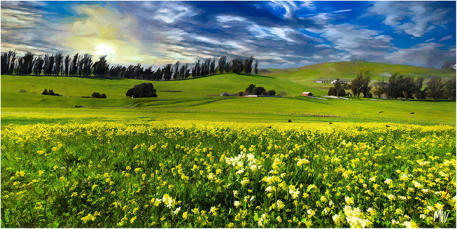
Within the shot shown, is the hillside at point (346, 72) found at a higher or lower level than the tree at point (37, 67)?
higher

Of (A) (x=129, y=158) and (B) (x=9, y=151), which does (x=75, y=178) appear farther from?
(B) (x=9, y=151)

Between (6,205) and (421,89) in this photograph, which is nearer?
(6,205)

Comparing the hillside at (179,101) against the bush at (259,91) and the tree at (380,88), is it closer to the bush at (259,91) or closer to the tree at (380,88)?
the tree at (380,88)

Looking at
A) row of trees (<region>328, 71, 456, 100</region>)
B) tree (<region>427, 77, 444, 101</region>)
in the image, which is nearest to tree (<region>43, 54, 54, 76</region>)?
row of trees (<region>328, 71, 456, 100</region>)

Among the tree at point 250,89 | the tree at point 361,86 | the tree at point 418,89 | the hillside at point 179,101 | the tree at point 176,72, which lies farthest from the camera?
the tree at point 250,89

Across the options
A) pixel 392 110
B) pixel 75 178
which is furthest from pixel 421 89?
pixel 75 178

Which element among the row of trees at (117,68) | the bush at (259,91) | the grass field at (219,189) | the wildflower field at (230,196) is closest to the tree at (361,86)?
the bush at (259,91)

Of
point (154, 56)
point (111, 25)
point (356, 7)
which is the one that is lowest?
point (154, 56)

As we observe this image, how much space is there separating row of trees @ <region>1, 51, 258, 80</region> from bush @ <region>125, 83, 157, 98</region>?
202 cm

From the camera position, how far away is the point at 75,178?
5.29m

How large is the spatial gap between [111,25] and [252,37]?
7.43m

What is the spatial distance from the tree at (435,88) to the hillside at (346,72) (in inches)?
50.5

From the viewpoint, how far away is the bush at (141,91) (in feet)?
149

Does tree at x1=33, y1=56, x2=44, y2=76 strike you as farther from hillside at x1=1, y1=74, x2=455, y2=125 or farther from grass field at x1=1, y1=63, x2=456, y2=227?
grass field at x1=1, y1=63, x2=456, y2=227
